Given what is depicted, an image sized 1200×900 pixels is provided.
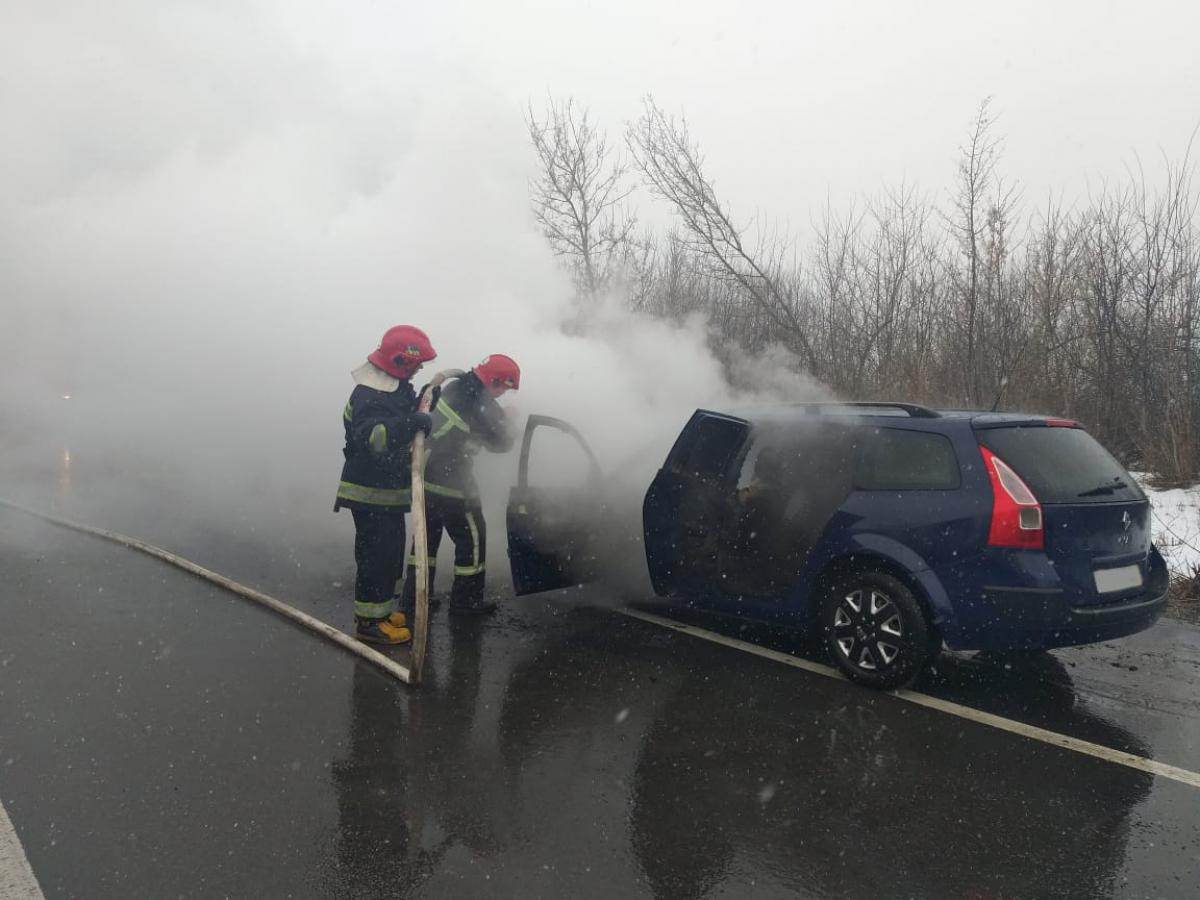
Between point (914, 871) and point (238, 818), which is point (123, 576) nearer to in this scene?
point (238, 818)

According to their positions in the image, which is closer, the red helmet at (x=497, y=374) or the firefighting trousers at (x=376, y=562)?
the firefighting trousers at (x=376, y=562)

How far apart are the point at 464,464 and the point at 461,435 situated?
214 mm

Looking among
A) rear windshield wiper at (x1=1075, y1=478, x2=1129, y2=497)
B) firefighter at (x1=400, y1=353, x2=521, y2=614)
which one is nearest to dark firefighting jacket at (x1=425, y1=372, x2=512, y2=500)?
firefighter at (x1=400, y1=353, x2=521, y2=614)

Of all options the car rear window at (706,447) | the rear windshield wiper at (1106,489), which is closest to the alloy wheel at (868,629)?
the rear windshield wiper at (1106,489)

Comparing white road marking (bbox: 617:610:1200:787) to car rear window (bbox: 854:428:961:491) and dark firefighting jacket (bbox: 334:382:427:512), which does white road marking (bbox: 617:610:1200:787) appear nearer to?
car rear window (bbox: 854:428:961:491)

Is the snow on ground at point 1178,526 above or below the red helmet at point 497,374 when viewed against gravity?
below

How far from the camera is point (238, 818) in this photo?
3199mm

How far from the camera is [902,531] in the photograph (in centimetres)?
436

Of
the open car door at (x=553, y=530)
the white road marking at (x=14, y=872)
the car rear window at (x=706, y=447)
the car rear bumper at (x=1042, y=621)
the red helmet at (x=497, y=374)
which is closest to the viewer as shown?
the white road marking at (x=14, y=872)

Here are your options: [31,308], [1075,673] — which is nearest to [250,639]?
[1075,673]

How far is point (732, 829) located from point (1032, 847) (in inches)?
42.4

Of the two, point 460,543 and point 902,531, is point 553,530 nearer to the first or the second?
point 460,543

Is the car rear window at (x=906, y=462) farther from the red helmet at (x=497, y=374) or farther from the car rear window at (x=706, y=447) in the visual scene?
the red helmet at (x=497, y=374)

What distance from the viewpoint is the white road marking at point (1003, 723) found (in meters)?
3.68
